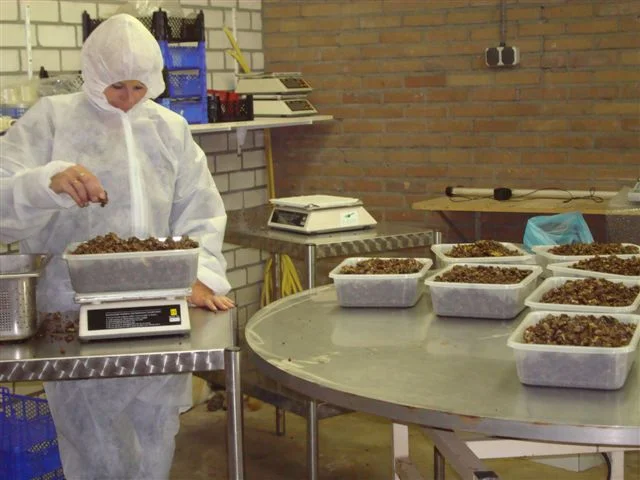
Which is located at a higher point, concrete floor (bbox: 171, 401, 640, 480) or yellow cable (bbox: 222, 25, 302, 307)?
yellow cable (bbox: 222, 25, 302, 307)

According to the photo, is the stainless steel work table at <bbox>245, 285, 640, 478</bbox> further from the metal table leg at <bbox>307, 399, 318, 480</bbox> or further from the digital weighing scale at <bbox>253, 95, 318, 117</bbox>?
the digital weighing scale at <bbox>253, 95, 318, 117</bbox>

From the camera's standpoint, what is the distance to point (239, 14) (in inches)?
200

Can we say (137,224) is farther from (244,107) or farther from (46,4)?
(244,107)

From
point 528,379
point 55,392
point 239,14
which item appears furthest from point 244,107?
point 528,379

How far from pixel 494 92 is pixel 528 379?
9.95 ft

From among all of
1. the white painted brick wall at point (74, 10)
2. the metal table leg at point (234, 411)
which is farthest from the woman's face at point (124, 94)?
the white painted brick wall at point (74, 10)

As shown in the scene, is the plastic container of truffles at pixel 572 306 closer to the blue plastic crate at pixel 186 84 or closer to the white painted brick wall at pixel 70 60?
the blue plastic crate at pixel 186 84

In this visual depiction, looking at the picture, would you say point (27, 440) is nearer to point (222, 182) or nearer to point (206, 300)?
point (206, 300)

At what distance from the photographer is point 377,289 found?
Result: 2.37 meters

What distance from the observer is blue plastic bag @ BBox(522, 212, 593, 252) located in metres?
3.27

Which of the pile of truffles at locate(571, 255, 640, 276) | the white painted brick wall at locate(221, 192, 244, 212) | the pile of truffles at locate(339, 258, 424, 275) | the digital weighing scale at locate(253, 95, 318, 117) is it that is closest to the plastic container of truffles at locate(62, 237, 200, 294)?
the pile of truffles at locate(339, 258, 424, 275)

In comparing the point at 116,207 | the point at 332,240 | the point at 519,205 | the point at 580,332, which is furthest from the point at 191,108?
the point at 580,332

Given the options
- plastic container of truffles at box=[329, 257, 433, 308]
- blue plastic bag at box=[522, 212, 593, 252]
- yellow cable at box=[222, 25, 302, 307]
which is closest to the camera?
plastic container of truffles at box=[329, 257, 433, 308]

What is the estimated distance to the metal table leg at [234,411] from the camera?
2113mm
